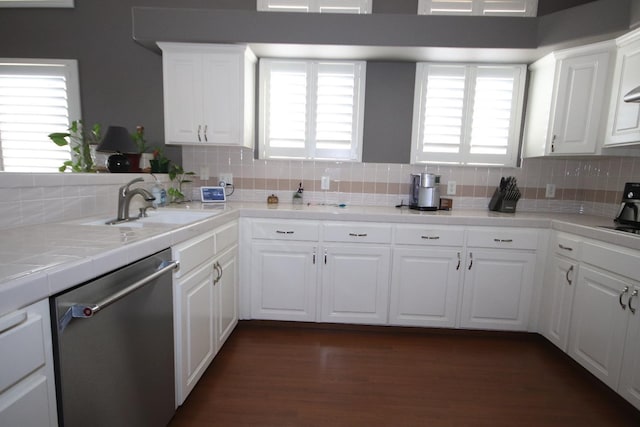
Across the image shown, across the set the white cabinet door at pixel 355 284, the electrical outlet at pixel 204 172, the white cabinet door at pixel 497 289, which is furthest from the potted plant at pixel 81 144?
the white cabinet door at pixel 497 289

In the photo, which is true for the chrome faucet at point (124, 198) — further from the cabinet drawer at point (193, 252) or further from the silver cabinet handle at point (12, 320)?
the silver cabinet handle at point (12, 320)

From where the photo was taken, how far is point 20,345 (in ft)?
2.37

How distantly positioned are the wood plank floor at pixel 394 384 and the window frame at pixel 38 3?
10.7 ft

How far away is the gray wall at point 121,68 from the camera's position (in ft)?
9.36

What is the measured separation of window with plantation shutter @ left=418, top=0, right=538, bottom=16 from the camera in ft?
8.79

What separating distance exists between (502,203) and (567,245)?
2.08 feet

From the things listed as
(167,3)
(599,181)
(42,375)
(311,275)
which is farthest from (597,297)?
(167,3)

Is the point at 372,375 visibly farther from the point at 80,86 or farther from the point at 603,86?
the point at 80,86

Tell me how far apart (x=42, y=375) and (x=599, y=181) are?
378cm

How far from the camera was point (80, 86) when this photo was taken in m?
2.93

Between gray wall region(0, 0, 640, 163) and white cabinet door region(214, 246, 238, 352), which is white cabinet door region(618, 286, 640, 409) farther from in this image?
white cabinet door region(214, 246, 238, 352)

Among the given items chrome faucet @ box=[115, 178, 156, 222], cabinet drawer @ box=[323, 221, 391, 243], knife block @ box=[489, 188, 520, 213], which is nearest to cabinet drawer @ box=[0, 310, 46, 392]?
chrome faucet @ box=[115, 178, 156, 222]

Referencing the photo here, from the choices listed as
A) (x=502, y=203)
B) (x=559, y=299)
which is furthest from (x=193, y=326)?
(x=502, y=203)

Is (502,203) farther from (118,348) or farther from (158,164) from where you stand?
(158,164)
